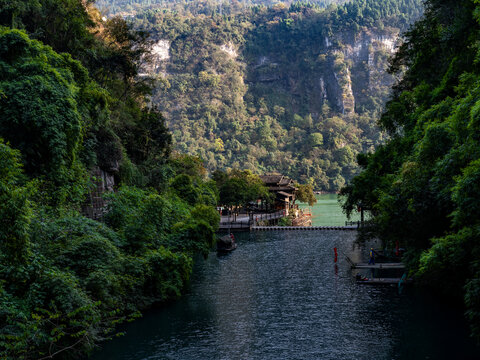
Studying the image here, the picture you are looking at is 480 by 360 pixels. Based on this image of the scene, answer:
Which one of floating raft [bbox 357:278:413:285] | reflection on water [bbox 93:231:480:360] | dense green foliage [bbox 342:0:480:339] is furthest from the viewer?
floating raft [bbox 357:278:413:285]

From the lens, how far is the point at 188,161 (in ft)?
243

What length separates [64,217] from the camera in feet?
79.5

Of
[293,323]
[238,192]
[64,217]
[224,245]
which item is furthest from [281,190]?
[64,217]

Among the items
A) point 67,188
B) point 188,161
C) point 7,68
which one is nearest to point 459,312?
point 67,188

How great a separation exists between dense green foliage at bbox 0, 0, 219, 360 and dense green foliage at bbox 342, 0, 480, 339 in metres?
12.5

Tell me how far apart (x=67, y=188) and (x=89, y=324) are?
9360mm

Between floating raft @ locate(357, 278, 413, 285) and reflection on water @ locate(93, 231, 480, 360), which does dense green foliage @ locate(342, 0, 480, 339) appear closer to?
reflection on water @ locate(93, 231, 480, 360)

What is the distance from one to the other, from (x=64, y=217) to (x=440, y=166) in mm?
17671

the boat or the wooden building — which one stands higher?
the wooden building

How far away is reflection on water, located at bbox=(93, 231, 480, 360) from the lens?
22.1 metres

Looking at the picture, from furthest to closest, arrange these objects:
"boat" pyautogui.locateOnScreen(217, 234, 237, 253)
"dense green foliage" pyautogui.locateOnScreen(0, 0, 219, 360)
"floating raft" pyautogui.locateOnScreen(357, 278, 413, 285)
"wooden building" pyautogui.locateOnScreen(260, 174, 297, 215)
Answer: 1. "wooden building" pyautogui.locateOnScreen(260, 174, 297, 215)
2. "boat" pyautogui.locateOnScreen(217, 234, 237, 253)
3. "floating raft" pyautogui.locateOnScreen(357, 278, 413, 285)
4. "dense green foliage" pyautogui.locateOnScreen(0, 0, 219, 360)

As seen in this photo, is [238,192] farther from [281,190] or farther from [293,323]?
[293,323]

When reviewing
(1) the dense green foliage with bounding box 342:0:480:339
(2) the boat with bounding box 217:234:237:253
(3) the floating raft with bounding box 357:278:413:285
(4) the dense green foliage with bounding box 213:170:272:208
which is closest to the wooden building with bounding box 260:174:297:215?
(4) the dense green foliage with bounding box 213:170:272:208

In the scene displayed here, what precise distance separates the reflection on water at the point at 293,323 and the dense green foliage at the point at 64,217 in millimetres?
1865
